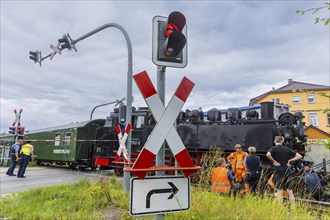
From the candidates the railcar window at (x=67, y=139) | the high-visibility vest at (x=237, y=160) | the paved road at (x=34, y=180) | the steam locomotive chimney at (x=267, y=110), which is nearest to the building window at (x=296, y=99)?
the steam locomotive chimney at (x=267, y=110)

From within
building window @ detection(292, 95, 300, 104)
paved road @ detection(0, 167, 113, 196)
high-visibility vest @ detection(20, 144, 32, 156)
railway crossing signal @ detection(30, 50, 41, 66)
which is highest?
building window @ detection(292, 95, 300, 104)

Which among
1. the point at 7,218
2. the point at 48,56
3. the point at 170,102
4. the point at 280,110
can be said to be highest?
the point at 48,56

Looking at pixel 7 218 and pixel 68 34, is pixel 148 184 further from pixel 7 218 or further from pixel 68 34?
pixel 68 34

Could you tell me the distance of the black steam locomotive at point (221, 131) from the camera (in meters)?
10.4

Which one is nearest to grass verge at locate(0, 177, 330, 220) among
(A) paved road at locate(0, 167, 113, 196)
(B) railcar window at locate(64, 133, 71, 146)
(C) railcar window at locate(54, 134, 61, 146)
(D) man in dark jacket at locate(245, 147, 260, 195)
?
(A) paved road at locate(0, 167, 113, 196)

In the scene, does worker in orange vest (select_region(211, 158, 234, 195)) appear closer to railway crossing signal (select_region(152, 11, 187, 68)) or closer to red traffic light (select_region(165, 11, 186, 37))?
railway crossing signal (select_region(152, 11, 187, 68))

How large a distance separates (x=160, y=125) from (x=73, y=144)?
48.7ft

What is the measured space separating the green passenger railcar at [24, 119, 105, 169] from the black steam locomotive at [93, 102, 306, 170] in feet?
5.61

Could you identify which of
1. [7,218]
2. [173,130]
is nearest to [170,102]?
[173,130]

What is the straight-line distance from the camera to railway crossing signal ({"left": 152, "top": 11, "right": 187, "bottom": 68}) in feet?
9.46

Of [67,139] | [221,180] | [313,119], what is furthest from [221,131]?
[313,119]

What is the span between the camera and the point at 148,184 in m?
2.47

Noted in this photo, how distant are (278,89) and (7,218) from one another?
43911 millimetres

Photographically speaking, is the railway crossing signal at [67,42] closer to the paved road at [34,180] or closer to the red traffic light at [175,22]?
the paved road at [34,180]
